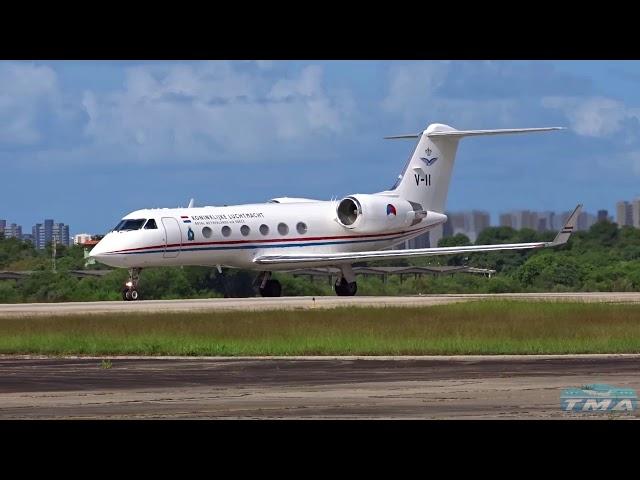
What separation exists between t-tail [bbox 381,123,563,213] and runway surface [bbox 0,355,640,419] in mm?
26736

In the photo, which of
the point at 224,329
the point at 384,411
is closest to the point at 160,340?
the point at 224,329

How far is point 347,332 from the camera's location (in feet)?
96.5

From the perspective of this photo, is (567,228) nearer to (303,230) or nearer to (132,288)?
(303,230)

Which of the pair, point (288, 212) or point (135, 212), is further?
point (288, 212)

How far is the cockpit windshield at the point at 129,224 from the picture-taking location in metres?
43.5

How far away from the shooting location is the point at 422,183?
51.1 m

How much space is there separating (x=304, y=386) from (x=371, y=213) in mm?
28964

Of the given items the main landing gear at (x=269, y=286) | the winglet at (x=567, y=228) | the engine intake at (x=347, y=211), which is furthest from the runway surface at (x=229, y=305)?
the engine intake at (x=347, y=211)

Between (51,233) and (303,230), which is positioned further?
(51,233)

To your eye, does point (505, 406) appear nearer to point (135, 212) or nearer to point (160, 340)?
point (160, 340)

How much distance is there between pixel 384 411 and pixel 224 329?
14107 mm

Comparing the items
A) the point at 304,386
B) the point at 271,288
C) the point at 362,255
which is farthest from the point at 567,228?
the point at 304,386

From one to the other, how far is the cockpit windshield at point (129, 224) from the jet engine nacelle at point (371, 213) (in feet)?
25.3

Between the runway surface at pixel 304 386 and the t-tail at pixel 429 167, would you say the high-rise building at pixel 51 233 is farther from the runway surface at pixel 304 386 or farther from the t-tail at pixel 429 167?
the runway surface at pixel 304 386
